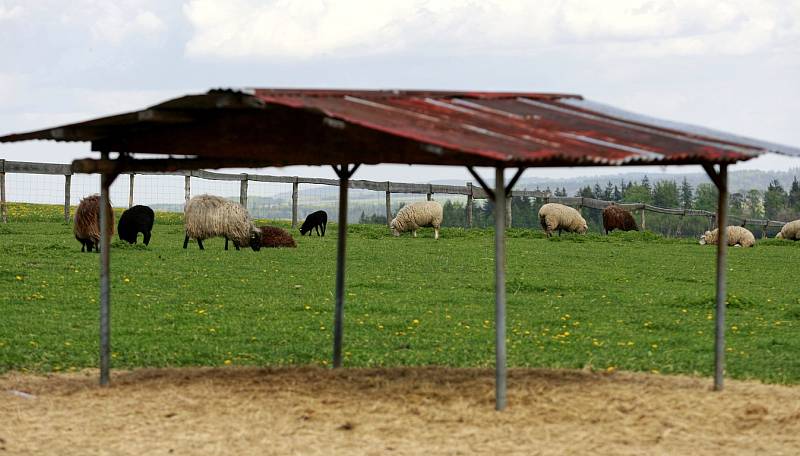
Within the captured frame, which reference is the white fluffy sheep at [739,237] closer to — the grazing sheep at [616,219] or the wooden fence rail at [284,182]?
the grazing sheep at [616,219]

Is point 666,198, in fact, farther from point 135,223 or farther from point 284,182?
point 135,223

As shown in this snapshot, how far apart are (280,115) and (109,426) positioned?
2638mm

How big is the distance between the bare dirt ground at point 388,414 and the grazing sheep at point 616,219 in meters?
31.5

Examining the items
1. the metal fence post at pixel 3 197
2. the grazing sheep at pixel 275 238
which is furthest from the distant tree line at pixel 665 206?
the grazing sheep at pixel 275 238

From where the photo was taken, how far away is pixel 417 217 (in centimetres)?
3419

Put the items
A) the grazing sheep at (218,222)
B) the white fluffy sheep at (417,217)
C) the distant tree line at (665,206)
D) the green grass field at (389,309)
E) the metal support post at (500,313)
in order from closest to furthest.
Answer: the metal support post at (500,313) → the green grass field at (389,309) → the grazing sheep at (218,222) → the white fluffy sheep at (417,217) → the distant tree line at (665,206)

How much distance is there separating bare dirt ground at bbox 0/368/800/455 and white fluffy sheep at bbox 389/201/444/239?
2317 cm

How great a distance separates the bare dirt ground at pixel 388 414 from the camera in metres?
8.27

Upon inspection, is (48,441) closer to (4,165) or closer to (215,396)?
(215,396)

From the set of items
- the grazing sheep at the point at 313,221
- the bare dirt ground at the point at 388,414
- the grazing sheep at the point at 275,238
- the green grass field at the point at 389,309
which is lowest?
the bare dirt ground at the point at 388,414

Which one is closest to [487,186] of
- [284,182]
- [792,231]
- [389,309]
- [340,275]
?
[340,275]

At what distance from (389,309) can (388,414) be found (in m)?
7.09

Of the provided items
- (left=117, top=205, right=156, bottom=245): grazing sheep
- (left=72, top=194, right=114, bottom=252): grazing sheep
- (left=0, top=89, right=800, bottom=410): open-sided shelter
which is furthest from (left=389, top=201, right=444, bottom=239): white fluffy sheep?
(left=0, top=89, right=800, bottom=410): open-sided shelter

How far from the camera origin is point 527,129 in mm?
9328
